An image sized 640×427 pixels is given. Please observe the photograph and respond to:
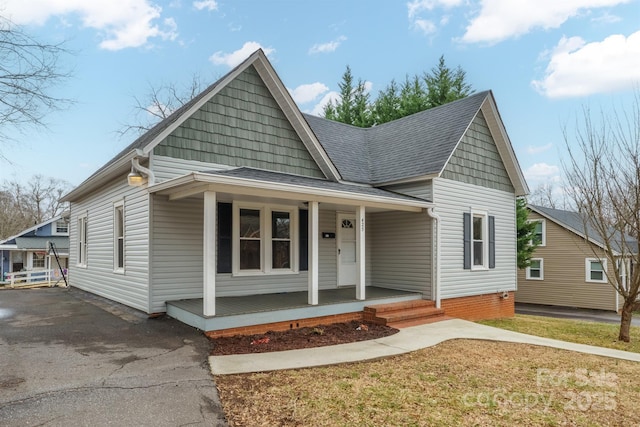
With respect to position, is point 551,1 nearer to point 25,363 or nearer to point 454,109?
point 454,109

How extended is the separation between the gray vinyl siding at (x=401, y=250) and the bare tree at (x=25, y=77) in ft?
27.0

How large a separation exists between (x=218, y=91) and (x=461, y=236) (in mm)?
7313

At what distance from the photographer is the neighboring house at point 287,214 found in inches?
297

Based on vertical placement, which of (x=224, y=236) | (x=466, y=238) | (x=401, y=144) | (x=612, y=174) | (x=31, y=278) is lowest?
(x=31, y=278)

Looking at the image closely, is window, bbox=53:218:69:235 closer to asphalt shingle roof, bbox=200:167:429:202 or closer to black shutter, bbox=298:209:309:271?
black shutter, bbox=298:209:309:271

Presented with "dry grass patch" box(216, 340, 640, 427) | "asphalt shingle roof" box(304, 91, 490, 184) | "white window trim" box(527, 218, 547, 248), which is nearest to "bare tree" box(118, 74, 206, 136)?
"asphalt shingle roof" box(304, 91, 490, 184)

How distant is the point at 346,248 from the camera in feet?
35.6

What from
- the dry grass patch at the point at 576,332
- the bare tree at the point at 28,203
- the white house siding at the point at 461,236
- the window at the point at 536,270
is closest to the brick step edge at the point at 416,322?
the white house siding at the point at 461,236

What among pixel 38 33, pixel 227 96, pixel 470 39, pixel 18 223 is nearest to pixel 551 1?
pixel 470 39

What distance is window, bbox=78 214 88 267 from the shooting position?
1191cm

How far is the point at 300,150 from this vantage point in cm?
981

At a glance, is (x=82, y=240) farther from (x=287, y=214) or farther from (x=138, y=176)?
(x=287, y=214)

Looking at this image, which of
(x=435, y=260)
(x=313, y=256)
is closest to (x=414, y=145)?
(x=435, y=260)

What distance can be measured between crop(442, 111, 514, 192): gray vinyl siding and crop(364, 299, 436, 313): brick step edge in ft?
10.9
